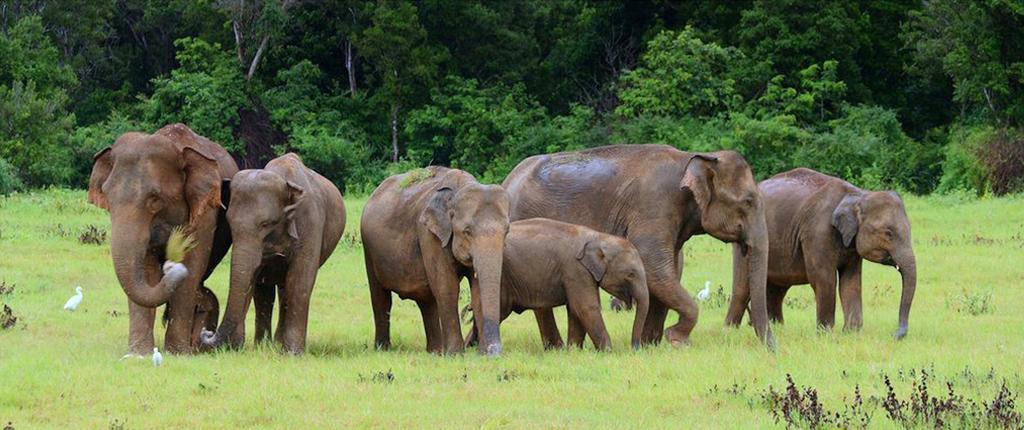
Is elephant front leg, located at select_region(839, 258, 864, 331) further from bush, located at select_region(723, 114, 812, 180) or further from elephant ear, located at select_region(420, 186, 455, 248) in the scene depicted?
bush, located at select_region(723, 114, 812, 180)

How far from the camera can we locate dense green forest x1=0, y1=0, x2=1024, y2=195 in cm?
3738

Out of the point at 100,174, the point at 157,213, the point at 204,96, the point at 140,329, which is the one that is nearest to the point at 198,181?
the point at 157,213

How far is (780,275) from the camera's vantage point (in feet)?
51.9

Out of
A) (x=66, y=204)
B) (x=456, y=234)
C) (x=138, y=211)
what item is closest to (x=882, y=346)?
(x=456, y=234)

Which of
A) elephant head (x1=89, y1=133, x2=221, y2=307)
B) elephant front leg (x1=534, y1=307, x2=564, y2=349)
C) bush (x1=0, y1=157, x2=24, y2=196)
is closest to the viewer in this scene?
elephant head (x1=89, y1=133, x2=221, y2=307)

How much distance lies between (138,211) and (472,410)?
11.9 ft

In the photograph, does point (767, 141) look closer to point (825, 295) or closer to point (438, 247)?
point (825, 295)

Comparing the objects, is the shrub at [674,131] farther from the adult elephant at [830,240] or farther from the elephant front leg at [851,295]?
the elephant front leg at [851,295]

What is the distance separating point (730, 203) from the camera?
14258 mm

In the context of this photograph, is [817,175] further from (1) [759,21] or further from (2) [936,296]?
(1) [759,21]

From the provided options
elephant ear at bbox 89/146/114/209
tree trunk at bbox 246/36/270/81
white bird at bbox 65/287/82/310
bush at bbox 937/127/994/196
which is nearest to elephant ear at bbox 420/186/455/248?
elephant ear at bbox 89/146/114/209

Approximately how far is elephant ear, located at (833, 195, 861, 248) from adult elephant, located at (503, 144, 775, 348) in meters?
1.01

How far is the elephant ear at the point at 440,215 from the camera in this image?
1338cm

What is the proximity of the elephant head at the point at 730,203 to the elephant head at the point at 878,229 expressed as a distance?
106cm
